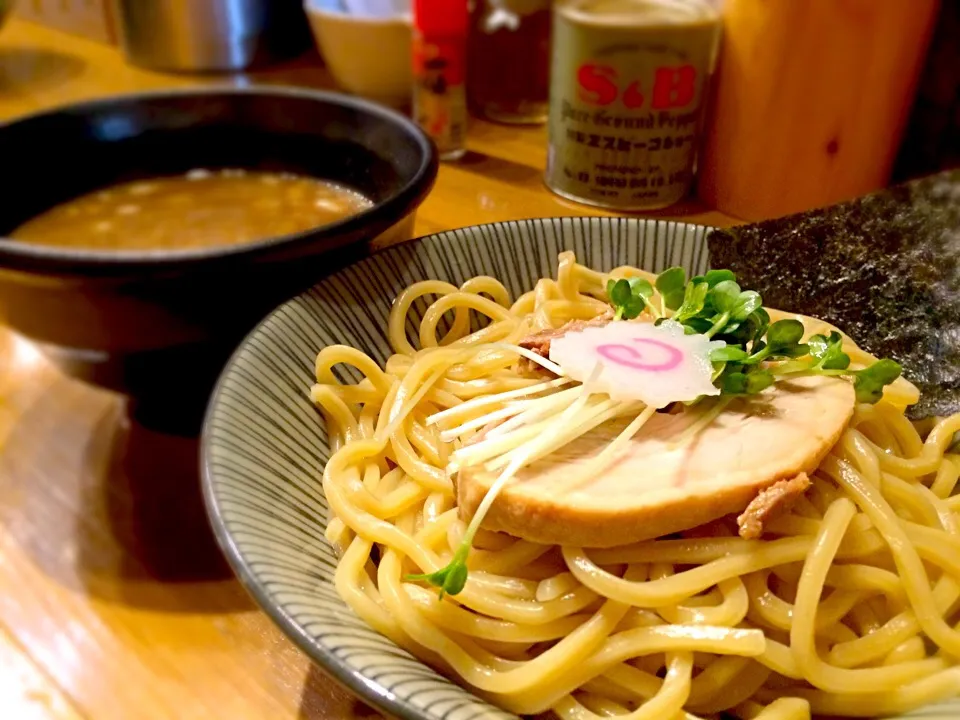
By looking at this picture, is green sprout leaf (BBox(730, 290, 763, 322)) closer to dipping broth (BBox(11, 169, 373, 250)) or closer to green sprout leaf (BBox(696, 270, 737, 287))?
green sprout leaf (BBox(696, 270, 737, 287))

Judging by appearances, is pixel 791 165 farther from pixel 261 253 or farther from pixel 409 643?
pixel 409 643

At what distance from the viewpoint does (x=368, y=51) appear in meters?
2.18

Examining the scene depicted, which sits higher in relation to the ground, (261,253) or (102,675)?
(261,253)

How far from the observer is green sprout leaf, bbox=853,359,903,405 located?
37.7 inches

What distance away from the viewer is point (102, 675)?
0.97 metres

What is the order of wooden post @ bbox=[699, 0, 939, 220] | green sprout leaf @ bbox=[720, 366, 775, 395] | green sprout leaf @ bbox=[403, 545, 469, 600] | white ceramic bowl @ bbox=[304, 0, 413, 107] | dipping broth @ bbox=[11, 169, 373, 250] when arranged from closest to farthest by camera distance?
green sprout leaf @ bbox=[403, 545, 469, 600], green sprout leaf @ bbox=[720, 366, 775, 395], dipping broth @ bbox=[11, 169, 373, 250], wooden post @ bbox=[699, 0, 939, 220], white ceramic bowl @ bbox=[304, 0, 413, 107]

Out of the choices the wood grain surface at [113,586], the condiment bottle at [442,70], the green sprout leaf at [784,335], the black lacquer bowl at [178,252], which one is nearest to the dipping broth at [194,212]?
the black lacquer bowl at [178,252]

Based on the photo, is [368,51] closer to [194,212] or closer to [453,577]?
[194,212]

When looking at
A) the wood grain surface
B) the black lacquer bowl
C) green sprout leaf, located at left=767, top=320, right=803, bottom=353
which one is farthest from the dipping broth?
green sprout leaf, located at left=767, top=320, right=803, bottom=353

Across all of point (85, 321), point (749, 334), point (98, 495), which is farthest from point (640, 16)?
point (98, 495)

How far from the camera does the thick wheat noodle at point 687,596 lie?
795 millimetres

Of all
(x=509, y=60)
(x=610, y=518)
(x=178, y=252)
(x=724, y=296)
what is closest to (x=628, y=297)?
(x=724, y=296)

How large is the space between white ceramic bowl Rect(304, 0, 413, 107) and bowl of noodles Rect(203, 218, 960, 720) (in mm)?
1273

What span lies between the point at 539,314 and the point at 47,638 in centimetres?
75
